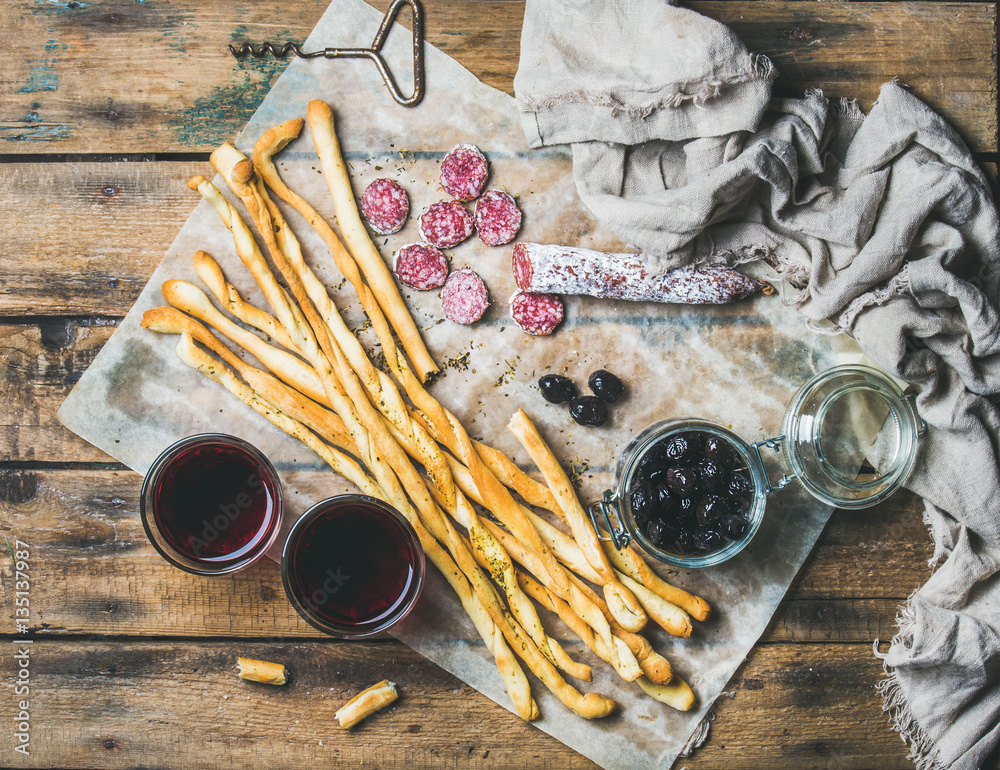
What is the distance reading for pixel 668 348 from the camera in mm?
1646

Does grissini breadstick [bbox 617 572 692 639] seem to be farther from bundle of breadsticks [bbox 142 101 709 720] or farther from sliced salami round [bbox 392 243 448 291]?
sliced salami round [bbox 392 243 448 291]

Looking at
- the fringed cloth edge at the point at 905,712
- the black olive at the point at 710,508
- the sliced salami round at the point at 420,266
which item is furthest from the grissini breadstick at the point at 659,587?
the sliced salami round at the point at 420,266

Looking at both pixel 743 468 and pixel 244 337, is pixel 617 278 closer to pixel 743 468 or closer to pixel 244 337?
pixel 743 468

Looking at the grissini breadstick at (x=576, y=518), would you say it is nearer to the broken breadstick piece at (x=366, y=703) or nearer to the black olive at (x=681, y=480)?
the black olive at (x=681, y=480)

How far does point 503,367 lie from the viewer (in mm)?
1638

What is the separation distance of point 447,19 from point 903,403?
140 cm

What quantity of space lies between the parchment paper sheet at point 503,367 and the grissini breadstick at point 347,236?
50 millimetres

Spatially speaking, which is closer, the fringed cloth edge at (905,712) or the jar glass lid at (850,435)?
the jar glass lid at (850,435)

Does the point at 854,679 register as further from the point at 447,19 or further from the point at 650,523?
the point at 447,19

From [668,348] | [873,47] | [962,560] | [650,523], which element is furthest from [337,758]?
[873,47]

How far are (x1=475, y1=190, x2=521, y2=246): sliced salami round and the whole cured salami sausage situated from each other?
0.05m

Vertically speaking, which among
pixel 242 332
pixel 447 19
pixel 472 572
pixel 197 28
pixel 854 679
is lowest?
pixel 854 679

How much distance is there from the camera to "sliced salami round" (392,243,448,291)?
1607 mm

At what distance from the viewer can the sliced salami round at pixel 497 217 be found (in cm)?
161
